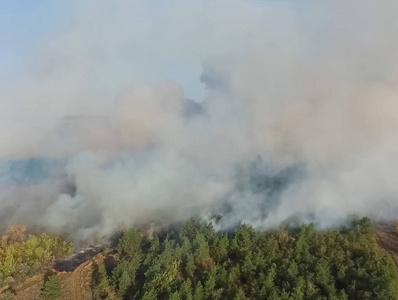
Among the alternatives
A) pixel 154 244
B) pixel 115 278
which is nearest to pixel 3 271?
pixel 115 278

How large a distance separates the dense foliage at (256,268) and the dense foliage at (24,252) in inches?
140

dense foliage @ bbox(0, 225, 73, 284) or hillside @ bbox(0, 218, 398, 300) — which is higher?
dense foliage @ bbox(0, 225, 73, 284)

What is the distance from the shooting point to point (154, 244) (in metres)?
18.9

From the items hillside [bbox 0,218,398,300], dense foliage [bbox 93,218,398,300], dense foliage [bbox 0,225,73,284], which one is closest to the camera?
dense foliage [bbox 93,218,398,300]

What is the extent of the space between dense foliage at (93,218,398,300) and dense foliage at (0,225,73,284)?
140 inches

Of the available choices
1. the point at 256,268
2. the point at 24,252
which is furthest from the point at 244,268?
the point at 24,252

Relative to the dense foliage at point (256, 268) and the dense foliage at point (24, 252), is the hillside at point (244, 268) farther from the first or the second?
the dense foliage at point (24, 252)

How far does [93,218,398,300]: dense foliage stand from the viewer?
14.0 meters

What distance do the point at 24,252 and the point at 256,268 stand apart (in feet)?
44.8

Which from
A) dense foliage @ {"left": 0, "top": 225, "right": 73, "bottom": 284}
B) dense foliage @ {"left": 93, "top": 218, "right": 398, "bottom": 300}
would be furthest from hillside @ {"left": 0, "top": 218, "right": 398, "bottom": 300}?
dense foliage @ {"left": 0, "top": 225, "right": 73, "bottom": 284}

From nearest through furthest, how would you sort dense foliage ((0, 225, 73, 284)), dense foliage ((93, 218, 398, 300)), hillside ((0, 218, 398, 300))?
1. dense foliage ((93, 218, 398, 300))
2. hillside ((0, 218, 398, 300))
3. dense foliage ((0, 225, 73, 284))

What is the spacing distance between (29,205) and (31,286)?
11.8 meters

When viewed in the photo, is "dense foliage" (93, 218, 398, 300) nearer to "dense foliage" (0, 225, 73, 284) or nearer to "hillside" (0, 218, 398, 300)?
"hillside" (0, 218, 398, 300)

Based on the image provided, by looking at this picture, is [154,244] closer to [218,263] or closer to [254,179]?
[218,263]
